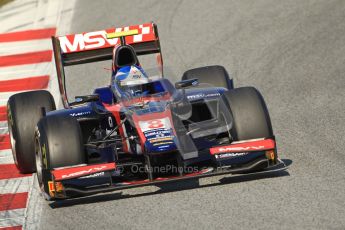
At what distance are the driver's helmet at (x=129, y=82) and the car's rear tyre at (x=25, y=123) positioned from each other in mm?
962

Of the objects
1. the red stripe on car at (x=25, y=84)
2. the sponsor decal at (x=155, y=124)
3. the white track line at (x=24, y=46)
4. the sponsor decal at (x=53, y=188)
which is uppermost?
the white track line at (x=24, y=46)

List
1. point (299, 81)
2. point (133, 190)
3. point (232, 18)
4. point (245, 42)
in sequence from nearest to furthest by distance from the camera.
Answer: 1. point (133, 190)
2. point (299, 81)
3. point (245, 42)
4. point (232, 18)

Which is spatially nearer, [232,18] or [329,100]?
[329,100]

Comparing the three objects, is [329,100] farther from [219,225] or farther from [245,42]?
[219,225]

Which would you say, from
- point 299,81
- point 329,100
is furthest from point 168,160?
point 299,81

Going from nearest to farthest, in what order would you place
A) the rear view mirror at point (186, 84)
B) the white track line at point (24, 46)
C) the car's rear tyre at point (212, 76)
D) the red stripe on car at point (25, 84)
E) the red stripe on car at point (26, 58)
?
the rear view mirror at point (186, 84)
the car's rear tyre at point (212, 76)
the red stripe on car at point (25, 84)
the red stripe on car at point (26, 58)
the white track line at point (24, 46)

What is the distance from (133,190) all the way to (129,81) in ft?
4.97

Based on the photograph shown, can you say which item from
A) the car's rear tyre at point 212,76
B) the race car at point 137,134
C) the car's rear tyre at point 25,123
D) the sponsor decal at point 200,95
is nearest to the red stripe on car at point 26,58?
the race car at point 137,134

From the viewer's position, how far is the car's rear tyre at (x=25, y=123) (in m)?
11.1

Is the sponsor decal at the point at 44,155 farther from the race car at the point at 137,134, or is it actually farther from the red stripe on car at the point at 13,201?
the red stripe on car at the point at 13,201

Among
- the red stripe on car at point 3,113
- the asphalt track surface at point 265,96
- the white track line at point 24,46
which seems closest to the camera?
the asphalt track surface at point 265,96

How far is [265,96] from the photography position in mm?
13961

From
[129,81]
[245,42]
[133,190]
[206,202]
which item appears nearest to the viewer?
[206,202]

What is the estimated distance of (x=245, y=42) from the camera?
16906 millimetres
